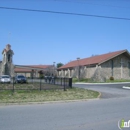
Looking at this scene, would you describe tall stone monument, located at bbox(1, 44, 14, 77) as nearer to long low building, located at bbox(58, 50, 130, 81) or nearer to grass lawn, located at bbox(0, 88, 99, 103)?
long low building, located at bbox(58, 50, 130, 81)

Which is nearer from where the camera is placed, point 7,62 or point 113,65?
point 113,65

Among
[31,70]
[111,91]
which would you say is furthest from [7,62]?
[111,91]

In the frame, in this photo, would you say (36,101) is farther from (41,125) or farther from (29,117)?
(41,125)

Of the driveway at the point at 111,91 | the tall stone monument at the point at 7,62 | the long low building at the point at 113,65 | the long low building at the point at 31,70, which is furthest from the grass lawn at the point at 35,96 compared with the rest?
the long low building at the point at 31,70

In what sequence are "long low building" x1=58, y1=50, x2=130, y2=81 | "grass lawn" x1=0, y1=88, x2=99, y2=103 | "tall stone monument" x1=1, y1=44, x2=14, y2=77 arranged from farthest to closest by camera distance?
"tall stone monument" x1=1, y1=44, x2=14, y2=77, "long low building" x1=58, y1=50, x2=130, y2=81, "grass lawn" x1=0, y1=88, x2=99, y2=103

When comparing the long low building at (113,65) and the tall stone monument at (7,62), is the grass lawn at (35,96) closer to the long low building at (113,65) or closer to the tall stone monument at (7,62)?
the long low building at (113,65)

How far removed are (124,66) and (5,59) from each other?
33210 mm

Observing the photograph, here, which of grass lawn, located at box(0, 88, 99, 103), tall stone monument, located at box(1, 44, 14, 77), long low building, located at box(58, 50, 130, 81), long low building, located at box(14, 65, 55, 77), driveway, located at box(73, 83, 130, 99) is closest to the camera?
grass lawn, located at box(0, 88, 99, 103)

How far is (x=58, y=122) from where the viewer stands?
295 inches

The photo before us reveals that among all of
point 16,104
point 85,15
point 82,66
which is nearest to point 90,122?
point 16,104

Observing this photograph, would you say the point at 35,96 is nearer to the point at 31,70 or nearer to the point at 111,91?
the point at 111,91

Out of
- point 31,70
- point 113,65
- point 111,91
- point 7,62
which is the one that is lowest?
point 111,91

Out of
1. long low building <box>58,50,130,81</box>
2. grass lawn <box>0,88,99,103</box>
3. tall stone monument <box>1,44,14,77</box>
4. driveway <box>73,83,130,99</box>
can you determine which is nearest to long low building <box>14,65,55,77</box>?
tall stone monument <box>1,44,14,77</box>

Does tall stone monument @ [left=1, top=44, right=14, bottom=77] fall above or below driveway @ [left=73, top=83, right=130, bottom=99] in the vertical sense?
above
